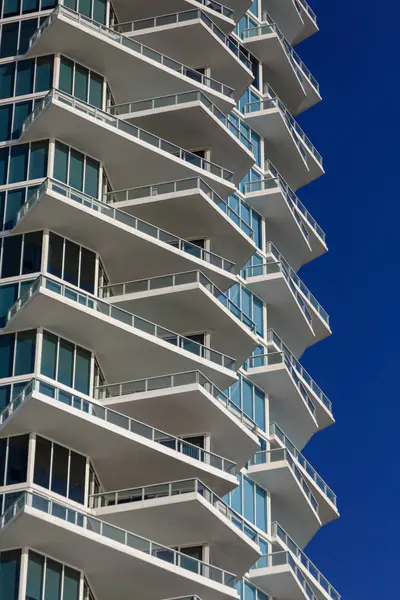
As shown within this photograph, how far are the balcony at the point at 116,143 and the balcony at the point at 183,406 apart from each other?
11.4 meters

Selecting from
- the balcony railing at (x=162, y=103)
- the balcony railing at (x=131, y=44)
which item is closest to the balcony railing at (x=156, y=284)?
the balcony railing at (x=162, y=103)

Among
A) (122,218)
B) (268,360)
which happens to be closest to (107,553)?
(122,218)

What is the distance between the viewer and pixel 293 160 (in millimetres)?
102500

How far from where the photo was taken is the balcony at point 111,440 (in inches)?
2960

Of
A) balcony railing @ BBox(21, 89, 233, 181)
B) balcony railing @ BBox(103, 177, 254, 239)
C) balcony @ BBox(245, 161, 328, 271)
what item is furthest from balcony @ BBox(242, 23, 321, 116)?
balcony railing @ BBox(103, 177, 254, 239)

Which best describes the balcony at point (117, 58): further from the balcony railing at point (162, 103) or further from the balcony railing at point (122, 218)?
the balcony railing at point (122, 218)

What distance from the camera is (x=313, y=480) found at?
94.6 metres

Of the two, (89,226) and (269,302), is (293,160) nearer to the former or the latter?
(269,302)

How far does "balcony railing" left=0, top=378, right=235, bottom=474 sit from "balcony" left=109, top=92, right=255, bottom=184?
17.3 metres

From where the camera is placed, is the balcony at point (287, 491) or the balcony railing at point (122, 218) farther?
the balcony at point (287, 491)

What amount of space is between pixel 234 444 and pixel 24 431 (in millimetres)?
11532

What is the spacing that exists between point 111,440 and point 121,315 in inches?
253

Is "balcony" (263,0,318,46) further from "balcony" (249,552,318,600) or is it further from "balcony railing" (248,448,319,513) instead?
"balcony" (249,552,318,600)

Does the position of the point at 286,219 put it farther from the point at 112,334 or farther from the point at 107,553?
the point at 107,553
